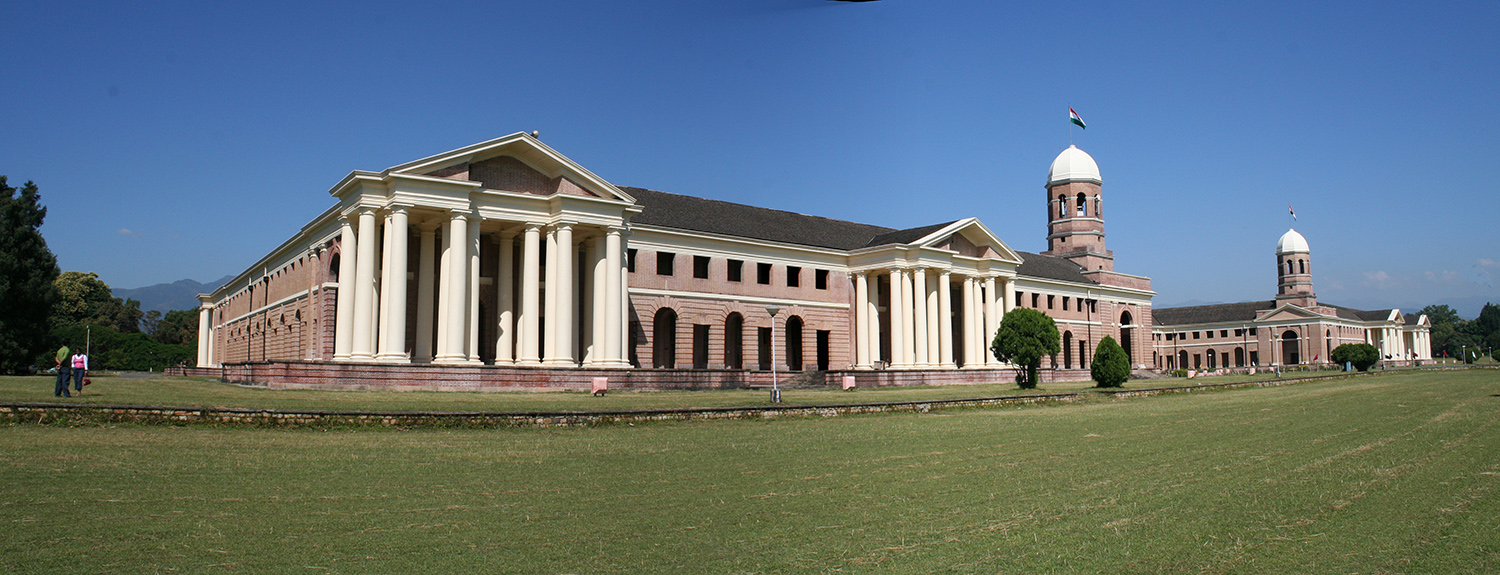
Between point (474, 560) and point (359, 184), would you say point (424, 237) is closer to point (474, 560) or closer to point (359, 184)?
point (359, 184)

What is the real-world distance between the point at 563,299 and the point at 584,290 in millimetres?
4516

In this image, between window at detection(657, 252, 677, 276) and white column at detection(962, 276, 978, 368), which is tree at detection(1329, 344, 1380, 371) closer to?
white column at detection(962, 276, 978, 368)

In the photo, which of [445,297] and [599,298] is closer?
[445,297]

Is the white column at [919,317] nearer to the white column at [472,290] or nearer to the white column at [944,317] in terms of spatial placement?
the white column at [944,317]

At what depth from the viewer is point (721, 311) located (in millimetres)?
50750

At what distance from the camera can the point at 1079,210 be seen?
81000 millimetres

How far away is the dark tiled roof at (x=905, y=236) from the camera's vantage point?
55.1 m

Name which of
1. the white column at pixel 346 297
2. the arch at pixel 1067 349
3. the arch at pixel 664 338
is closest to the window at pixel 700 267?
the arch at pixel 664 338

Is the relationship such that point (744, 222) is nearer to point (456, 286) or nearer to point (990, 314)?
point (990, 314)

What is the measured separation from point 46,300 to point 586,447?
4840 cm

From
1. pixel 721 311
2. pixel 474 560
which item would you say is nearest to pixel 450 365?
pixel 721 311

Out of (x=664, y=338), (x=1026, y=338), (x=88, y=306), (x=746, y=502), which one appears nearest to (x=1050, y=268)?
(x=1026, y=338)

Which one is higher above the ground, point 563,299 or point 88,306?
point 88,306

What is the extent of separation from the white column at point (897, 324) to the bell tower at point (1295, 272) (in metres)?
79.4
